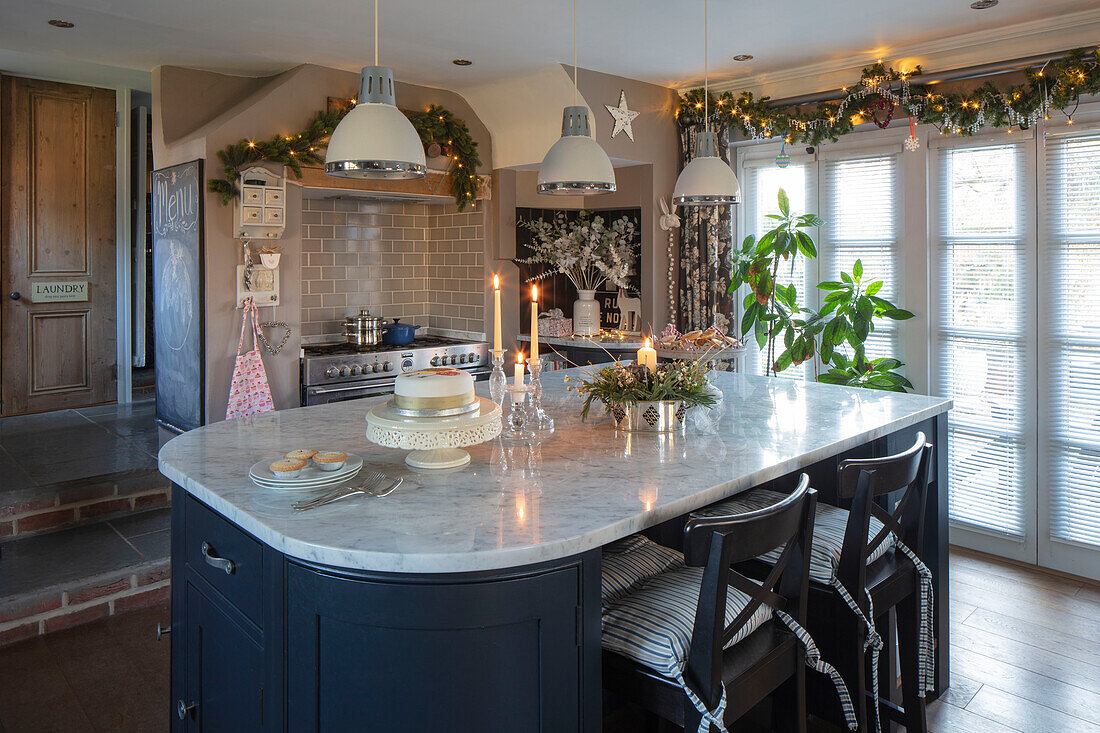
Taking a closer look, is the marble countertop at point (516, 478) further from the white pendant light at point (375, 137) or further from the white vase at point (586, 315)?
the white vase at point (586, 315)

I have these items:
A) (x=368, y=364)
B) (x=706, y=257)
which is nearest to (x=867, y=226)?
(x=706, y=257)

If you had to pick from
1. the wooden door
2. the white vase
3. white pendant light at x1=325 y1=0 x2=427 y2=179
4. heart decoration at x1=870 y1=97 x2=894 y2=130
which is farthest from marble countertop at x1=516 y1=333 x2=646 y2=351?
the wooden door

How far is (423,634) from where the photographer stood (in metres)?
1.56

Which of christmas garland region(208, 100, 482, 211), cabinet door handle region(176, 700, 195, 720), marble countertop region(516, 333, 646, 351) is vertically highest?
christmas garland region(208, 100, 482, 211)

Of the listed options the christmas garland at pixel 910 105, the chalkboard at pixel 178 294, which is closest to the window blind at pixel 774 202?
the christmas garland at pixel 910 105

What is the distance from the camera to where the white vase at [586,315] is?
5762 millimetres

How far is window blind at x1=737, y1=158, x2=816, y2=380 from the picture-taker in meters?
5.10

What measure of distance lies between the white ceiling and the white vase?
1556 mm

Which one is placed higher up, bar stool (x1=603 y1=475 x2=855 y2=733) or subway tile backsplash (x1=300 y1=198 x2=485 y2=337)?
subway tile backsplash (x1=300 y1=198 x2=485 y2=337)

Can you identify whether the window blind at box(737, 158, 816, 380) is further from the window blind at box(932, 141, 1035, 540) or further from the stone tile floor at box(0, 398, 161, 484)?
the stone tile floor at box(0, 398, 161, 484)

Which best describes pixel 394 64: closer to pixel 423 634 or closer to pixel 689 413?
pixel 689 413

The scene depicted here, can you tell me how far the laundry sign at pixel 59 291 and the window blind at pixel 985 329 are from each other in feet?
19.9

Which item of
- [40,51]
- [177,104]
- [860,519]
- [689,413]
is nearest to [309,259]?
[177,104]

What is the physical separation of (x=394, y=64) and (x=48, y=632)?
341 centimetres
